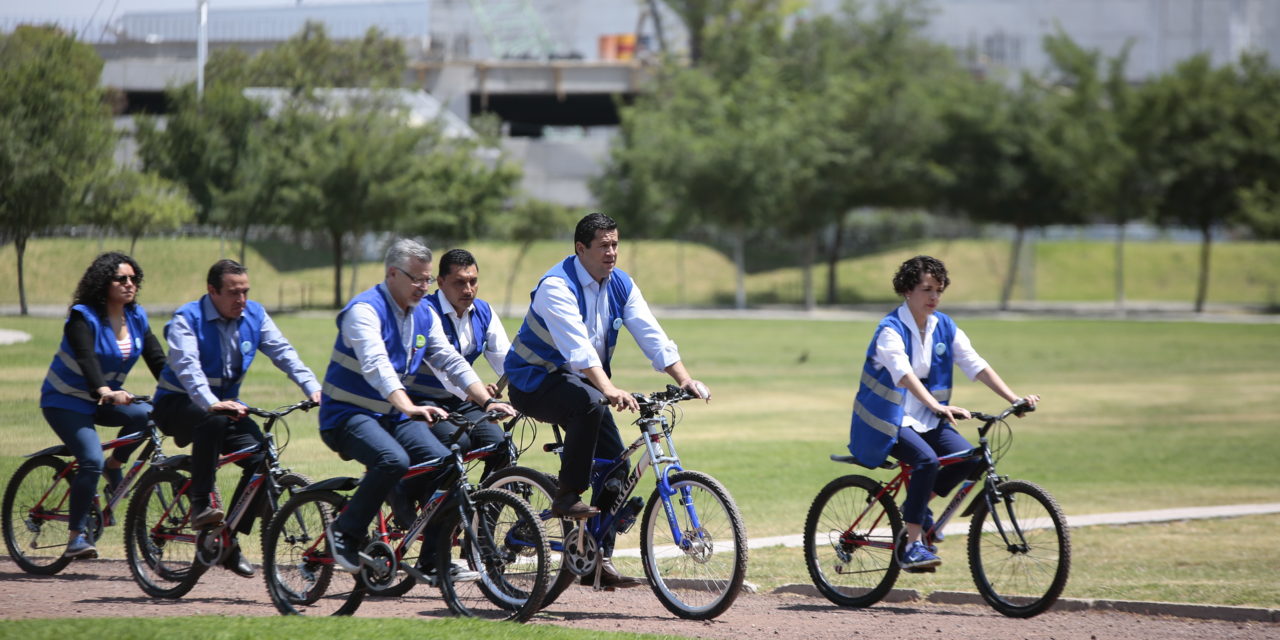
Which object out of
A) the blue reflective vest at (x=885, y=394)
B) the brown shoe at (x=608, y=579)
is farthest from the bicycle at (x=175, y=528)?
the blue reflective vest at (x=885, y=394)

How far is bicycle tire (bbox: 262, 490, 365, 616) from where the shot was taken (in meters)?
6.85

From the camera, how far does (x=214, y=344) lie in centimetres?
759

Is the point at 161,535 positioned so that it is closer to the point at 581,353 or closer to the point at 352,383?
the point at 352,383

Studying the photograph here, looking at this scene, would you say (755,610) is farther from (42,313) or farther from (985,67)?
(985,67)

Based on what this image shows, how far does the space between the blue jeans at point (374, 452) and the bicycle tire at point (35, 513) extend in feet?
8.43

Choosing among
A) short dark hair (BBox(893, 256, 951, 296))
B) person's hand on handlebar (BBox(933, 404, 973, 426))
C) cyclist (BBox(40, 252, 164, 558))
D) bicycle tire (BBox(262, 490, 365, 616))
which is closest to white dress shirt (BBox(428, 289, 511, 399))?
bicycle tire (BBox(262, 490, 365, 616))

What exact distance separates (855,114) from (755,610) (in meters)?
45.3

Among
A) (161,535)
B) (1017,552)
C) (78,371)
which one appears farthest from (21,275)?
(1017,552)

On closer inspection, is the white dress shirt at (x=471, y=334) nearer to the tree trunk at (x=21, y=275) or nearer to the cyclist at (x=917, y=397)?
the cyclist at (x=917, y=397)

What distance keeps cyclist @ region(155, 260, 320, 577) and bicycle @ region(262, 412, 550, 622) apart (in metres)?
0.55

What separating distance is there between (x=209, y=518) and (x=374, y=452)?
1.37m

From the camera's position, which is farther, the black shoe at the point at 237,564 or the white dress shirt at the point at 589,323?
the black shoe at the point at 237,564

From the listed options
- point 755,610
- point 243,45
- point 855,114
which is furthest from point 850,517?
point 855,114

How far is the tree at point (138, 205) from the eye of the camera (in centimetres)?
1430
